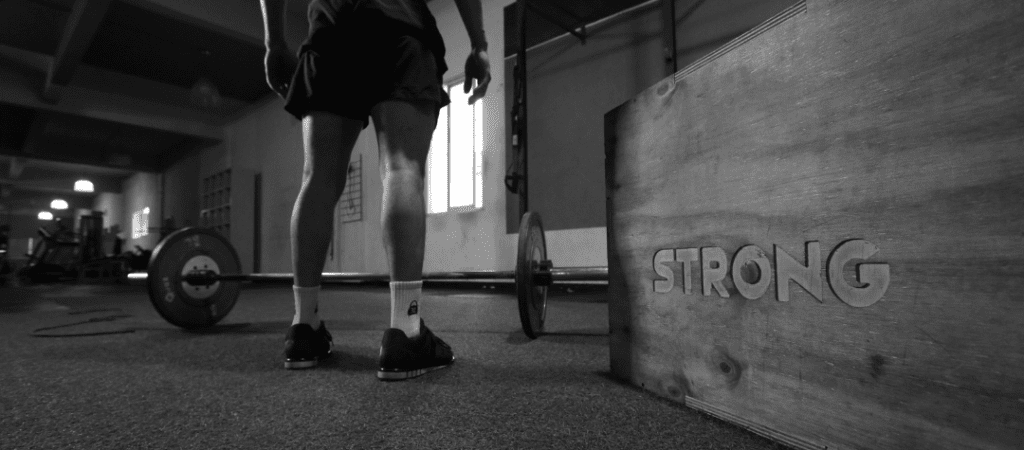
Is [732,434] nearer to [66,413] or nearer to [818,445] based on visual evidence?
[818,445]

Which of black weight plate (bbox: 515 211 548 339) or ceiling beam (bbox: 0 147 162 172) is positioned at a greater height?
ceiling beam (bbox: 0 147 162 172)

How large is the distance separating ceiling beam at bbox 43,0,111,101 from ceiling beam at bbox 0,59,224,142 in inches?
8.7

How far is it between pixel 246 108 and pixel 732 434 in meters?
7.64

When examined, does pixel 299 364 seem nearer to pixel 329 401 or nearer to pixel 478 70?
pixel 329 401

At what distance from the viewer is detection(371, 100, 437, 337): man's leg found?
0.85 metres

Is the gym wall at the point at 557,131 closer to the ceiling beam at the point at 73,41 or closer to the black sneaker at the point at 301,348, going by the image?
the black sneaker at the point at 301,348

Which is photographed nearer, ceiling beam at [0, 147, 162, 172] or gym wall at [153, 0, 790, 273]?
gym wall at [153, 0, 790, 273]

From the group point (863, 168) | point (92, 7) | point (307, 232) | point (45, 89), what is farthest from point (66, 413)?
point (45, 89)

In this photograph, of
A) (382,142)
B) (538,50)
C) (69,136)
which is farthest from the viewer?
(69,136)

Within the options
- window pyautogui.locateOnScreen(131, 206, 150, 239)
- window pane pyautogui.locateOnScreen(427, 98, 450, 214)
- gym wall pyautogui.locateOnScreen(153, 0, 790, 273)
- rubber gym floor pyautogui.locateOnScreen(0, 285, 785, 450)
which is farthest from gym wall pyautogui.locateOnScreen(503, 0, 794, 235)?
window pyautogui.locateOnScreen(131, 206, 150, 239)

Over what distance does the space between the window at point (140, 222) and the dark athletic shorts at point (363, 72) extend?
12.2m

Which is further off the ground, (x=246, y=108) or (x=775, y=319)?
(x=246, y=108)

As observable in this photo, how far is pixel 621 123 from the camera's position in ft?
2.57

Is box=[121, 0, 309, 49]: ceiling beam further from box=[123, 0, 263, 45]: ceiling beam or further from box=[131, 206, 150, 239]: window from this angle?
box=[131, 206, 150, 239]: window
